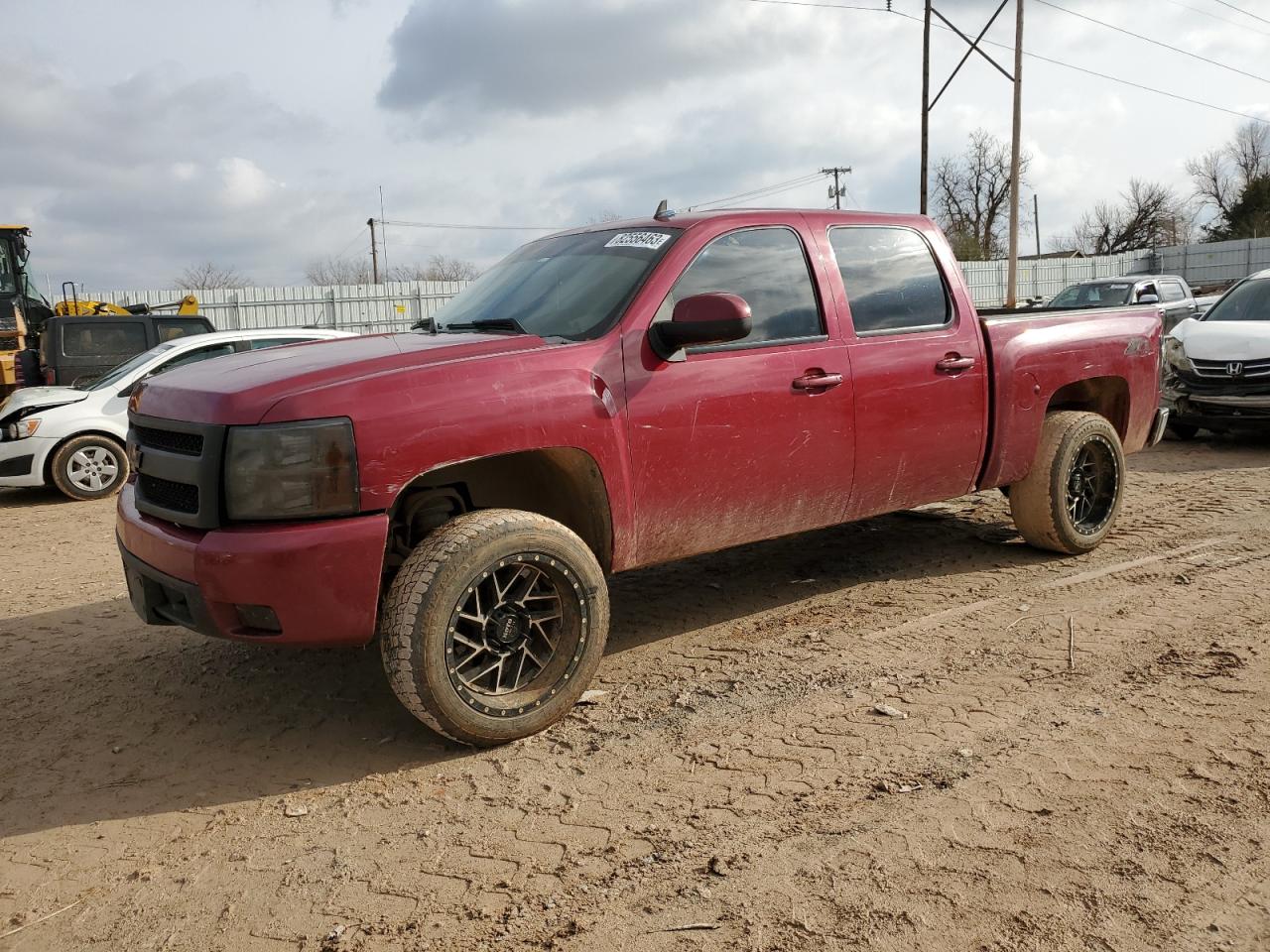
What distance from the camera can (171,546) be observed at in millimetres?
3398

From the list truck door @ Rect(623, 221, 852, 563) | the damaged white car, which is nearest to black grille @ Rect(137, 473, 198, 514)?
truck door @ Rect(623, 221, 852, 563)

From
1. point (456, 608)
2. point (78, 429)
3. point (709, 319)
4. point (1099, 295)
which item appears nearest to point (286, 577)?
point (456, 608)

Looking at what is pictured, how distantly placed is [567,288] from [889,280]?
164 cm

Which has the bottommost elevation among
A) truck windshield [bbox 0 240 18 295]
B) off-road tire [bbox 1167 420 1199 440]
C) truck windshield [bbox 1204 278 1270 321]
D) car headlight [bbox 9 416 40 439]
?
off-road tire [bbox 1167 420 1199 440]

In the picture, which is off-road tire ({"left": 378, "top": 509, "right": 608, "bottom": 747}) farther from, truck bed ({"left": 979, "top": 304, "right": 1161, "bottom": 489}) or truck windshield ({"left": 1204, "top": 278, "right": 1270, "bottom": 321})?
truck windshield ({"left": 1204, "top": 278, "right": 1270, "bottom": 321})

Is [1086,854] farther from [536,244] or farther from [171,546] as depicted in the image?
[536,244]

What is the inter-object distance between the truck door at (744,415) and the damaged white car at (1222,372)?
21.9 ft

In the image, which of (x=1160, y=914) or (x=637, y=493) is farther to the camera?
(x=637, y=493)

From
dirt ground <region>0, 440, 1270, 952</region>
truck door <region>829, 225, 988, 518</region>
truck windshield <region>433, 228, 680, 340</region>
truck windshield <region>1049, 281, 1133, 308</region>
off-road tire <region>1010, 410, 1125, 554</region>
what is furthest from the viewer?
truck windshield <region>1049, 281, 1133, 308</region>

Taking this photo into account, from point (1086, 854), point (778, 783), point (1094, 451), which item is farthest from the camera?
point (1094, 451)

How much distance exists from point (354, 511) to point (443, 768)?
953 mm

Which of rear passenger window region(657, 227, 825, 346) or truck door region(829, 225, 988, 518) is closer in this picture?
rear passenger window region(657, 227, 825, 346)

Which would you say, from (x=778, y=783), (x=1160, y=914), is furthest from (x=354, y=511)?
(x=1160, y=914)

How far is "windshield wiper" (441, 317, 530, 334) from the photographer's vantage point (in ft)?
13.9
